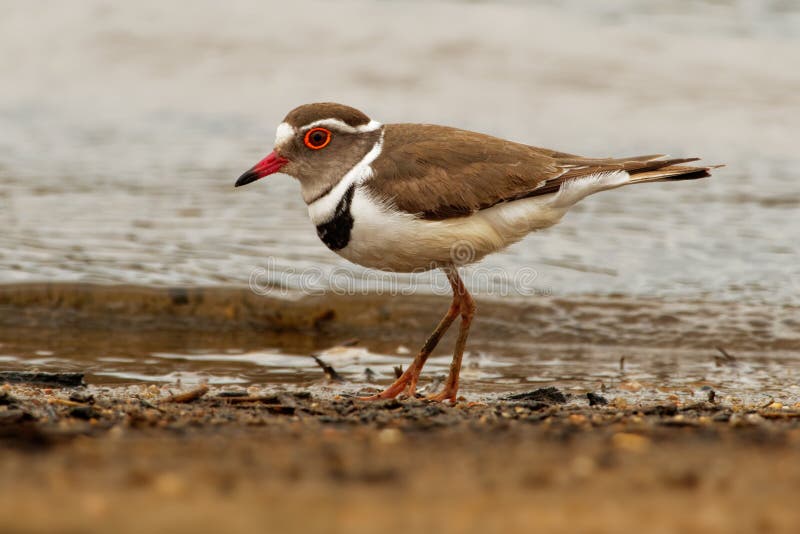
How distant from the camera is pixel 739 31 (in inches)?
717

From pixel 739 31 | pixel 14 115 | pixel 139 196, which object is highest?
pixel 739 31

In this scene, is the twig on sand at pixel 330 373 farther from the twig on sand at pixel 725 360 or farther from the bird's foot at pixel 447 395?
the twig on sand at pixel 725 360

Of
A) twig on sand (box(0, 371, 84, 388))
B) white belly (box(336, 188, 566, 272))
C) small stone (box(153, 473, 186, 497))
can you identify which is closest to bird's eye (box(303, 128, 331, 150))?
white belly (box(336, 188, 566, 272))

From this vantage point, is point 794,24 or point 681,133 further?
point 794,24

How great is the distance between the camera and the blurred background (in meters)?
9.63

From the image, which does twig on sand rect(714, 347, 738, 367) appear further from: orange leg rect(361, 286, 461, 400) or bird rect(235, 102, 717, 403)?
orange leg rect(361, 286, 461, 400)

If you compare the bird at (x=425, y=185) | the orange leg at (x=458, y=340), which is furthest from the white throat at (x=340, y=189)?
the orange leg at (x=458, y=340)

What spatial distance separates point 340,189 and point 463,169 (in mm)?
724

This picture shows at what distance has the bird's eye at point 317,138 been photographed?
655 centimetres

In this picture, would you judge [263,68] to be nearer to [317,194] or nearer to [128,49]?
[128,49]

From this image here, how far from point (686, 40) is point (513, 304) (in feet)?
34.6

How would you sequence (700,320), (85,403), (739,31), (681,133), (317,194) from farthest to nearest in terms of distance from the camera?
(739,31) → (681,133) → (700,320) → (317,194) → (85,403)

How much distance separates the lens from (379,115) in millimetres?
15023

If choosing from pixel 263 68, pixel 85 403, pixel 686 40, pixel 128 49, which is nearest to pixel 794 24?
pixel 686 40
